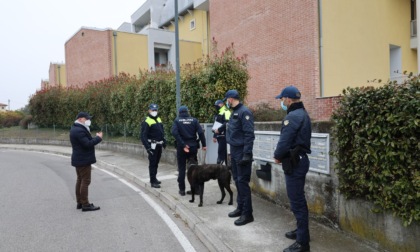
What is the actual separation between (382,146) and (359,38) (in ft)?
44.0

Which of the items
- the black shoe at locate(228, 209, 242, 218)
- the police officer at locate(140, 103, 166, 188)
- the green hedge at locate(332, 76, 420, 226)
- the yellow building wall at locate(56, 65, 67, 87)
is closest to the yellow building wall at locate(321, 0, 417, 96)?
the police officer at locate(140, 103, 166, 188)

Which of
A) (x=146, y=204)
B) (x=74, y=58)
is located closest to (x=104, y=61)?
(x=74, y=58)

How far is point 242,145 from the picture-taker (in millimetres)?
5426

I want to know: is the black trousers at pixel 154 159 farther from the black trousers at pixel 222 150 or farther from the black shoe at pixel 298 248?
the black shoe at pixel 298 248

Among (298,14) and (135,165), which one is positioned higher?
(298,14)

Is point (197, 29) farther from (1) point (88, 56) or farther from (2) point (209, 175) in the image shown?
(2) point (209, 175)

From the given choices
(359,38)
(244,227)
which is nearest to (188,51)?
(359,38)

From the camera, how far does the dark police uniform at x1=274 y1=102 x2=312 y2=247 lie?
4.29 m

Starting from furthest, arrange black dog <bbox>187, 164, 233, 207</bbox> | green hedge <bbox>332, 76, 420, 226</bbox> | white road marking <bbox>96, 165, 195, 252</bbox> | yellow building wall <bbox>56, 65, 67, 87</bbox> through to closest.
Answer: yellow building wall <bbox>56, 65, 67, 87</bbox> → black dog <bbox>187, 164, 233, 207</bbox> → white road marking <bbox>96, 165, 195, 252</bbox> → green hedge <bbox>332, 76, 420, 226</bbox>

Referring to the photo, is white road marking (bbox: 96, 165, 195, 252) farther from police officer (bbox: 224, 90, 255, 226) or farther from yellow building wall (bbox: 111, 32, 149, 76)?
yellow building wall (bbox: 111, 32, 149, 76)

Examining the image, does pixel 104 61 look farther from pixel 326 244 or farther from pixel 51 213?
pixel 326 244

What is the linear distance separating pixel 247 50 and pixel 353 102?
14.3m

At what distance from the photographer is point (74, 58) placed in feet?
115

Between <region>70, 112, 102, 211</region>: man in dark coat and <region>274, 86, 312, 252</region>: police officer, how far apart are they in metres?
3.92
